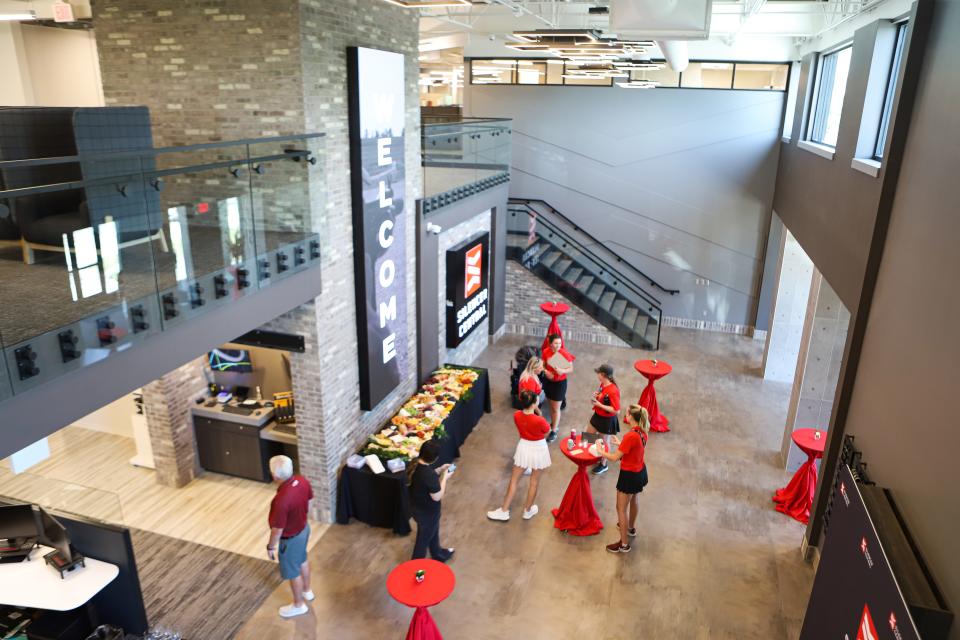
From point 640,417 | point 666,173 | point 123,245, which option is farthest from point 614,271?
point 123,245

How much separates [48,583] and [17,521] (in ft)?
2.04

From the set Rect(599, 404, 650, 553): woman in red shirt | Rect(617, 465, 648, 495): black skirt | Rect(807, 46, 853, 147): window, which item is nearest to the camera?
Rect(599, 404, 650, 553): woman in red shirt

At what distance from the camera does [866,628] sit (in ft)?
13.0

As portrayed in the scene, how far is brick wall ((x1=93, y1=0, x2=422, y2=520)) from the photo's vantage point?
644cm

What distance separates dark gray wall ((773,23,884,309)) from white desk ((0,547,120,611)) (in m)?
7.18

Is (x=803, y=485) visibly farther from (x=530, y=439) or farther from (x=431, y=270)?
(x=431, y=270)

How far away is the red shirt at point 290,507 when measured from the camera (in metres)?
5.98

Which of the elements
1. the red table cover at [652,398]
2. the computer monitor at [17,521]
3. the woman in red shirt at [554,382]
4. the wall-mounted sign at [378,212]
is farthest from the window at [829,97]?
the computer monitor at [17,521]

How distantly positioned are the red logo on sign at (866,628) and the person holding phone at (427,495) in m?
3.58

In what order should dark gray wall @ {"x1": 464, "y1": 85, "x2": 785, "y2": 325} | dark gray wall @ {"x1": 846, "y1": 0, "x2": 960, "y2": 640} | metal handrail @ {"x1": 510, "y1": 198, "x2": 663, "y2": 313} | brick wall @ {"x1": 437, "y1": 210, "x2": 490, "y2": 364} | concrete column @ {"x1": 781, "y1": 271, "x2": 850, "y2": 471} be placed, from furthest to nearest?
metal handrail @ {"x1": 510, "y1": 198, "x2": 663, "y2": 313} < dark gray wall @ {"x1": 464, "y1": 85, "x2": 785, "y2": 325} < brick wall @ {"x1": 437, "y1": 210, "x2": 490, "y2": 364} < concrete column @ {"x1": 781, "y1": 271, "x2": 850, "y2": 471} < dark gray wall @ {"x1": 846, "y1": 0, "x2": 960, "y2": 640}

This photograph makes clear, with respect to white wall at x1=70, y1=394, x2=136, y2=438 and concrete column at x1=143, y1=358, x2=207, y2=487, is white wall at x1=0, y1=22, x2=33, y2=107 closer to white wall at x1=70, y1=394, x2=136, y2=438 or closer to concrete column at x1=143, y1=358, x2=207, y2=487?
white wall at x1=70, y1=394, x2=136, y2=438

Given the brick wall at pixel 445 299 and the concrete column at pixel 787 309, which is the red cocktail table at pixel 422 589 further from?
the concrete column at pixel 787 309

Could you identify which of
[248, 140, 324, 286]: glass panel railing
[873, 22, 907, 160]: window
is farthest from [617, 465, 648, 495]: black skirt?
[873, 22, 907, 160]: window

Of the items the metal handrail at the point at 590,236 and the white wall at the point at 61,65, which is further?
the metal handrail at the point at 590,236
